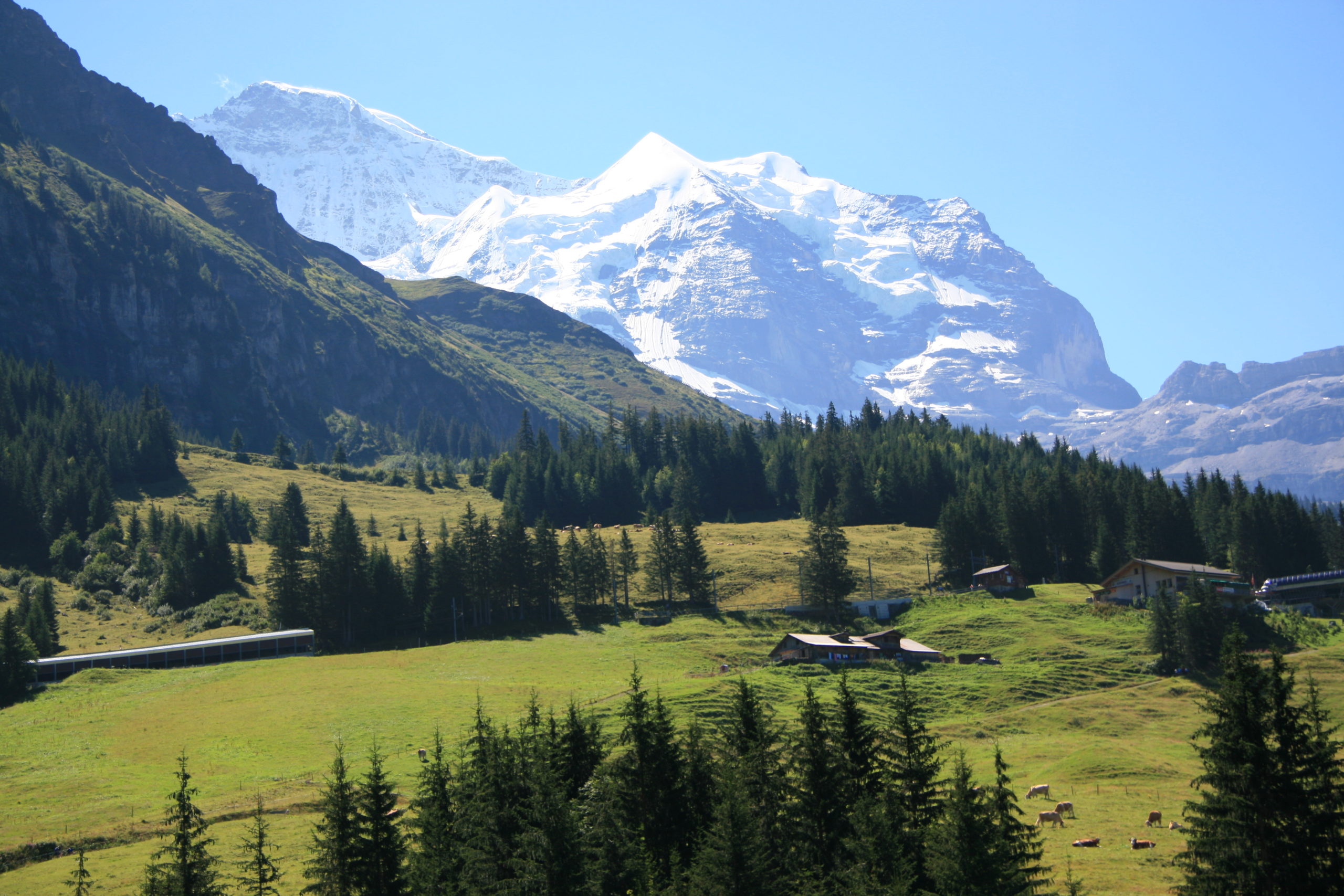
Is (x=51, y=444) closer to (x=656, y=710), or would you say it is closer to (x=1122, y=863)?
(x=656, y=710)

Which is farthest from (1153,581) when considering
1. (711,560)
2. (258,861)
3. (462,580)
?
(258,861)

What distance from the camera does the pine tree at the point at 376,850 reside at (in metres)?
41.8

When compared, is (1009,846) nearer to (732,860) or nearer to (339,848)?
(732,860)

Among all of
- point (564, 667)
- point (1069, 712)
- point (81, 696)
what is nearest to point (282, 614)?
point (81, 696)

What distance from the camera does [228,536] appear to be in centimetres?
15975

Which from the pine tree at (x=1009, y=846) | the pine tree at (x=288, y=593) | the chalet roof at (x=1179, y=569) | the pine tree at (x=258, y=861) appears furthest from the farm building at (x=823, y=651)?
the pine tree at (x=1009, y=846)

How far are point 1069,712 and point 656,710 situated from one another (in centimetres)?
5322

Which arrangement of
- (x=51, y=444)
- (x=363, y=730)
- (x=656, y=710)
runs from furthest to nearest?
(x=51, y=444)
(x=363, y=730)
(x=656, y=710)

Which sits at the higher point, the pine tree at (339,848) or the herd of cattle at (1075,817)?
the pine tree at (339,848)

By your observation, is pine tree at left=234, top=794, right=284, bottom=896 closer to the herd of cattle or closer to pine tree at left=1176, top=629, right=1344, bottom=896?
pine tree at left=1176, top=629, right=1344, bottom=896

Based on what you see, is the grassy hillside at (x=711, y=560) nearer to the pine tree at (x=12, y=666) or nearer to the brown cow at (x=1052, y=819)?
the pine tree at (x=12, y=666)

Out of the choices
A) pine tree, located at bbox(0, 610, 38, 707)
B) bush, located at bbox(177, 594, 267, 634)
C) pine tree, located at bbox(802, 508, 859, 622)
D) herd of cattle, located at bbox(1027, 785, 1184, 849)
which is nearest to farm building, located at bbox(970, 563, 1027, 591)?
pine tree, located at bbox(802, 508, 859, 622)

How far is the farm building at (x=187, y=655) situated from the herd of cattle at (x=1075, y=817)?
266ft

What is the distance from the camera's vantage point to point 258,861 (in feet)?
127
